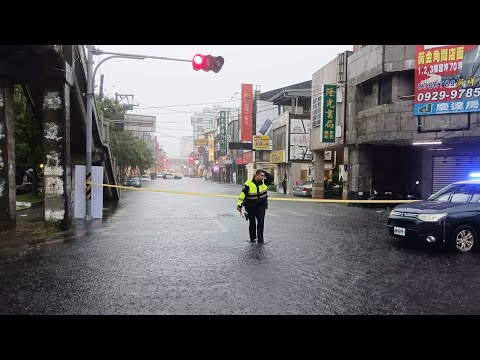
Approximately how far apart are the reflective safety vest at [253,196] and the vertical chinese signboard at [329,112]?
1520 centimetres

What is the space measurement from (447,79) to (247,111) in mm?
35415

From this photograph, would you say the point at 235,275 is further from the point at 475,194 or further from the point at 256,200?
the point at 475,194

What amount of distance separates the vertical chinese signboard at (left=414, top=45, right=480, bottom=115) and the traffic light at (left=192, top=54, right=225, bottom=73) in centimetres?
1089

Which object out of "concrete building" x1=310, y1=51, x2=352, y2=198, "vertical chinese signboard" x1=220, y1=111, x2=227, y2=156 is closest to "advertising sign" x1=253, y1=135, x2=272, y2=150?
"concrete building" x1=310, y1=51, x2=352, y2=198

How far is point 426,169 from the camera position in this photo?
2061 cm

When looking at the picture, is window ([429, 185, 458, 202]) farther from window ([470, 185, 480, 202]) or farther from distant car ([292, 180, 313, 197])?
distant car ([292, 180, 313, 197])

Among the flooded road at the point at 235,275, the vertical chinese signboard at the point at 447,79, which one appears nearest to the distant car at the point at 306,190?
the vertical chinese signboard at the point at 447,79

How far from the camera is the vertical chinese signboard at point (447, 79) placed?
15891 mm

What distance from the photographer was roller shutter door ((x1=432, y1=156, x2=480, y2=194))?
18.9 meters
